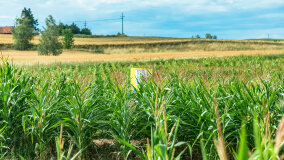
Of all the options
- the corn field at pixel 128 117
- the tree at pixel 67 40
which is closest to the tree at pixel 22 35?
the tree at pixel 67 40

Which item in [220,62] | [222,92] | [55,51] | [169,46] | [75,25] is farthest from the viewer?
[75,25]

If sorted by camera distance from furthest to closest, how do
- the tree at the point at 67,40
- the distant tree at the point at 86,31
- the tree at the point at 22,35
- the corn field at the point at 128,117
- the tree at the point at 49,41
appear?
the distant tree at the point at 86,31 < the tree at the point at 67,40 < the tree at the point at 22,35 < the tree at the point at 49,41 < the corn field at the point at 128,117

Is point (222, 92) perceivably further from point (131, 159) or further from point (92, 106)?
point (92, 106)

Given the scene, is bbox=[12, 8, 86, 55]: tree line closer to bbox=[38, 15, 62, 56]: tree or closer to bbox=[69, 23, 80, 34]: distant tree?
bbox=[38, 15, 62, 56]: tree

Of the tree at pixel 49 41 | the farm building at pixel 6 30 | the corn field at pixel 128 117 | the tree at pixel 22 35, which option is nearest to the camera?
the corn field at pixel 128 117

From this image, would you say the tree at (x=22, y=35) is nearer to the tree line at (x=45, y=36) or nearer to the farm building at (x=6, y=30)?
the tree line at (x=45, y=36)

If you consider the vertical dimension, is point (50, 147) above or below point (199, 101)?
below

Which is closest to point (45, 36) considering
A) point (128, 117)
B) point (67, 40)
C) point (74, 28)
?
point (67, 40)

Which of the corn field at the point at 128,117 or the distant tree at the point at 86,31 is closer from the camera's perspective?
the corn field at the point at 128,117

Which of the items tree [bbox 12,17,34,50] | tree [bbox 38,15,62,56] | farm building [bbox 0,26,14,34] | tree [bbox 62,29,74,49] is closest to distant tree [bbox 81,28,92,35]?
farm building [bbox 0,26,14,34]

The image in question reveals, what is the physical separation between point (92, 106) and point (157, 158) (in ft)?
7.73

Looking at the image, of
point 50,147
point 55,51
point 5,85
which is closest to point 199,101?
point 50,147

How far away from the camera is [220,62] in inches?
801

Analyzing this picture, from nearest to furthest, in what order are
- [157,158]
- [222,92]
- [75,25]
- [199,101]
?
[157,158], [199,101], [222,92], [75,25]
